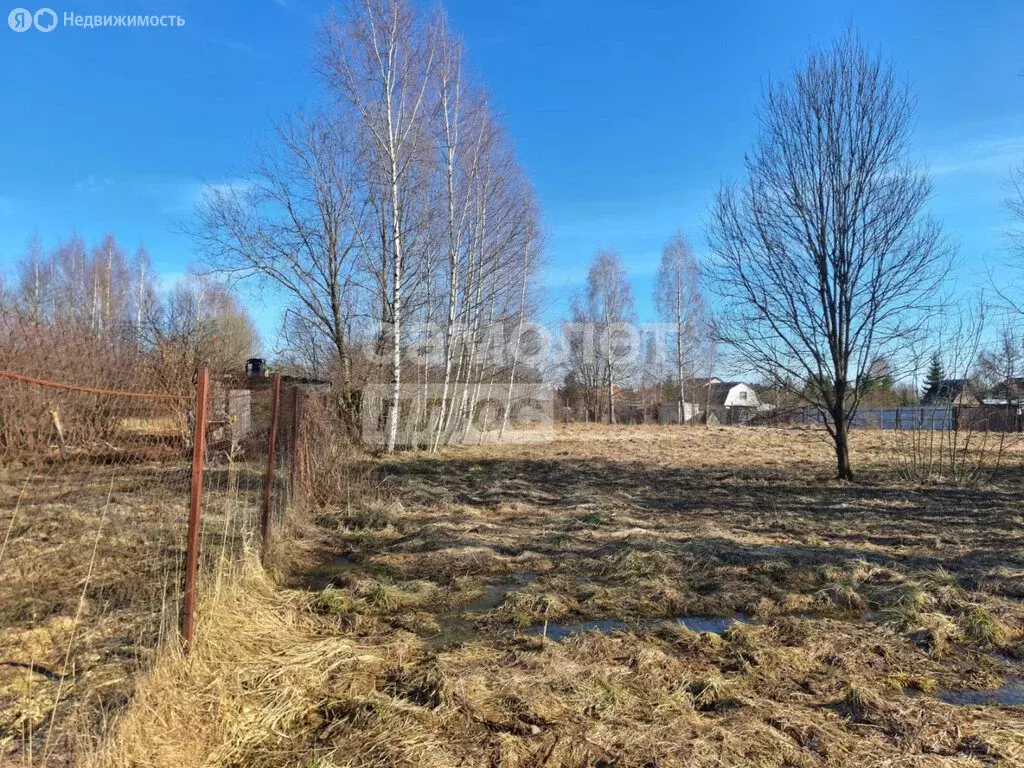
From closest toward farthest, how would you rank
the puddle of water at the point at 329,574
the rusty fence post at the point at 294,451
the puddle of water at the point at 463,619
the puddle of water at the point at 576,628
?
the puddle of water at the point at 463,619
the puddle of water at the point at 576,628
the puddle of water at the point at 329,574
the rusty fence post at the point at 294,451

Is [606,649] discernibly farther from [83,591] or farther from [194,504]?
[83,591]

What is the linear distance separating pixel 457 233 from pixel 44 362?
33.5 feet

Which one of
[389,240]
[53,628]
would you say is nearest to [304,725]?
[53,628]

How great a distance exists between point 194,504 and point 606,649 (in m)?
2.45

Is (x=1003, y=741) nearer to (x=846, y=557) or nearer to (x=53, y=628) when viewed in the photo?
(x=846, y=557)

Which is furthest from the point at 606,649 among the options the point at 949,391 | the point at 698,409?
the point at 698,409

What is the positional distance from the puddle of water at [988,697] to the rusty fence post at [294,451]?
574 centimetres

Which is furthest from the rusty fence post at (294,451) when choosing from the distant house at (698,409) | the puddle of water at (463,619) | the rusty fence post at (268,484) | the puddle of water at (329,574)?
the distant house at (698,409)

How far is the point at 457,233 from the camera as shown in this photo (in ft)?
53.6

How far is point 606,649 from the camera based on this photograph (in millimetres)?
3578

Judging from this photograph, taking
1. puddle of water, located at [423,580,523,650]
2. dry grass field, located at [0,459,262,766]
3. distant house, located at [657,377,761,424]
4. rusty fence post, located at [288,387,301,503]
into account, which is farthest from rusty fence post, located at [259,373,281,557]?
distant house, located at [657,377,761,424]

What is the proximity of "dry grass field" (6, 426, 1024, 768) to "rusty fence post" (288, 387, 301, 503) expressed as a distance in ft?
2.01

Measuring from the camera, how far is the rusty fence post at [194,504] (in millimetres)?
3020

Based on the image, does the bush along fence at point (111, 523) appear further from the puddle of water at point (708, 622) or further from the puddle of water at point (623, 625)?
the puddle of water at point (708, 622)
